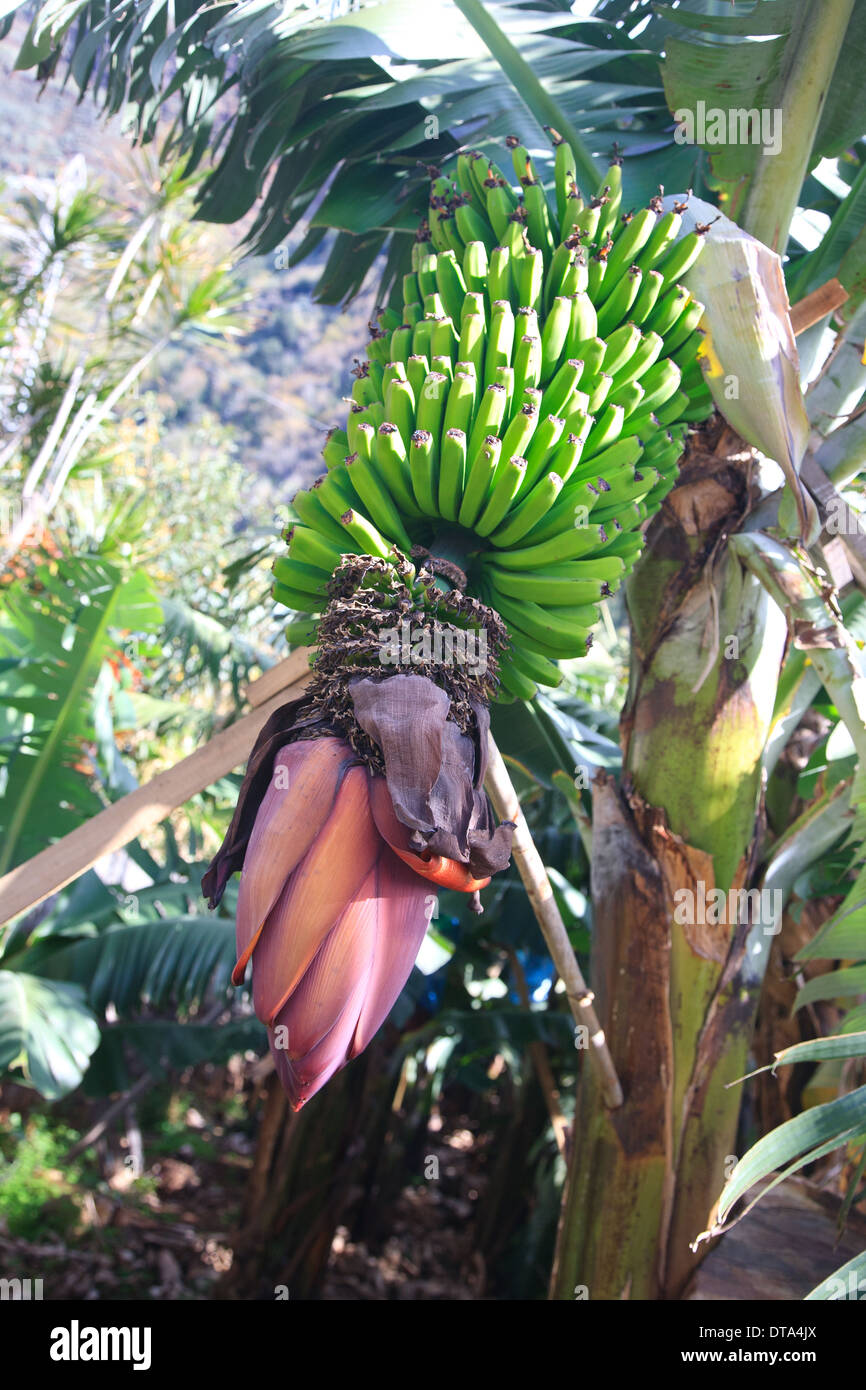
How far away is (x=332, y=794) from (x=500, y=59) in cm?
179

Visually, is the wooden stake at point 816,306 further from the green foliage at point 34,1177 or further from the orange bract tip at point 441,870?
the green foliage at point 34,1177

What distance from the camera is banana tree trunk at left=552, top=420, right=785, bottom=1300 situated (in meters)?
1.97

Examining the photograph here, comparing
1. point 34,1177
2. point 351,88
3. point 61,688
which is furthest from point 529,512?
point 34,1177

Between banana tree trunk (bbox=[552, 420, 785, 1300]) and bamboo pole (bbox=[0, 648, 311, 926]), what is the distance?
0.83 meters

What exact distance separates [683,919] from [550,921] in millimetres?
395

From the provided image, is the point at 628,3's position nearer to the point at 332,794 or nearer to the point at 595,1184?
the point at 332,794

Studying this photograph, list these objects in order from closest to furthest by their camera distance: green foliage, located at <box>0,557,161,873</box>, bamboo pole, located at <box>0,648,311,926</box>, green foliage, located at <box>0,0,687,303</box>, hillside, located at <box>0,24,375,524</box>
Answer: bamboo pole, located at <box>0,648,311,926</box>, green foliage, located at <box>0,0,687,303</box>, green foliage, located at <box>0,557,161,873</box>, hillside, located at <box>0,24,375,524</box>

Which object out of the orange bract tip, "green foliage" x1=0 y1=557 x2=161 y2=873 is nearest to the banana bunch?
the orange bract tip

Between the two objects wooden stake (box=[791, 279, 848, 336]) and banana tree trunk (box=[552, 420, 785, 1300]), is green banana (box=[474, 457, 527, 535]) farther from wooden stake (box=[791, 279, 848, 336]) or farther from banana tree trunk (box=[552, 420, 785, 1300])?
wooden stake (box=[791, 279, 848, 336])

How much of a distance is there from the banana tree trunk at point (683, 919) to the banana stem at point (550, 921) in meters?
0.08

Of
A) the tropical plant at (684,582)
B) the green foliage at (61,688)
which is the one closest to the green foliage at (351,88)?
the tropical plant at (684,582)

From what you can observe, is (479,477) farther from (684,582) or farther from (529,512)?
(684,582)

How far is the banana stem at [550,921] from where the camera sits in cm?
151
